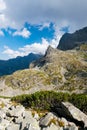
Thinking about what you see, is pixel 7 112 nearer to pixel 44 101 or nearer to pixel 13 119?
pixel 13 119

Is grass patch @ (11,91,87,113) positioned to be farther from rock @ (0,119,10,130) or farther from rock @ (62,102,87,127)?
rock @ (0,119,10,130)

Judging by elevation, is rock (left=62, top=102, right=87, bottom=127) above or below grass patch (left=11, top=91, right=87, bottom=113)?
below

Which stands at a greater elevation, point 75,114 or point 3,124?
point 3,124

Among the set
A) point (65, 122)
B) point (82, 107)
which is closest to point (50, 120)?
point (65, 122)

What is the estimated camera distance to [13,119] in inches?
2980

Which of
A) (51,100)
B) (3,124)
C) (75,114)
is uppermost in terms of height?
(51,100)

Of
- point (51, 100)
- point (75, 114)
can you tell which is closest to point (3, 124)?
point (75, 114)

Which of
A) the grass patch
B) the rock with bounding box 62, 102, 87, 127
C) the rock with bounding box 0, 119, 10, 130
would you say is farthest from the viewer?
the grass patch

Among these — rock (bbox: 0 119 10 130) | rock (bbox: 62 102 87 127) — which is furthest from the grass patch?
rock (bbox: 0 119 10 130)

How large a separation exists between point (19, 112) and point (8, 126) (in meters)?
17.3

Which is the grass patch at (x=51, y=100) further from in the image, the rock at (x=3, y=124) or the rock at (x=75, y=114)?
the rock at (x=3, y=124)

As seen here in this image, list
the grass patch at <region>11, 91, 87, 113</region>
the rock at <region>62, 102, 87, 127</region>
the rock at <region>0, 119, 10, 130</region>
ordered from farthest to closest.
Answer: the grass patch at <region>11, 91, 87, 113</region> → the rock at <region>62, 102, 87, 127</region> → the rock at <region>0, 119, 10, 130</region>

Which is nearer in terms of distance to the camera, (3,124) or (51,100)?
(3,124)

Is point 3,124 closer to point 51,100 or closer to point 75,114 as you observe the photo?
point 75,114
